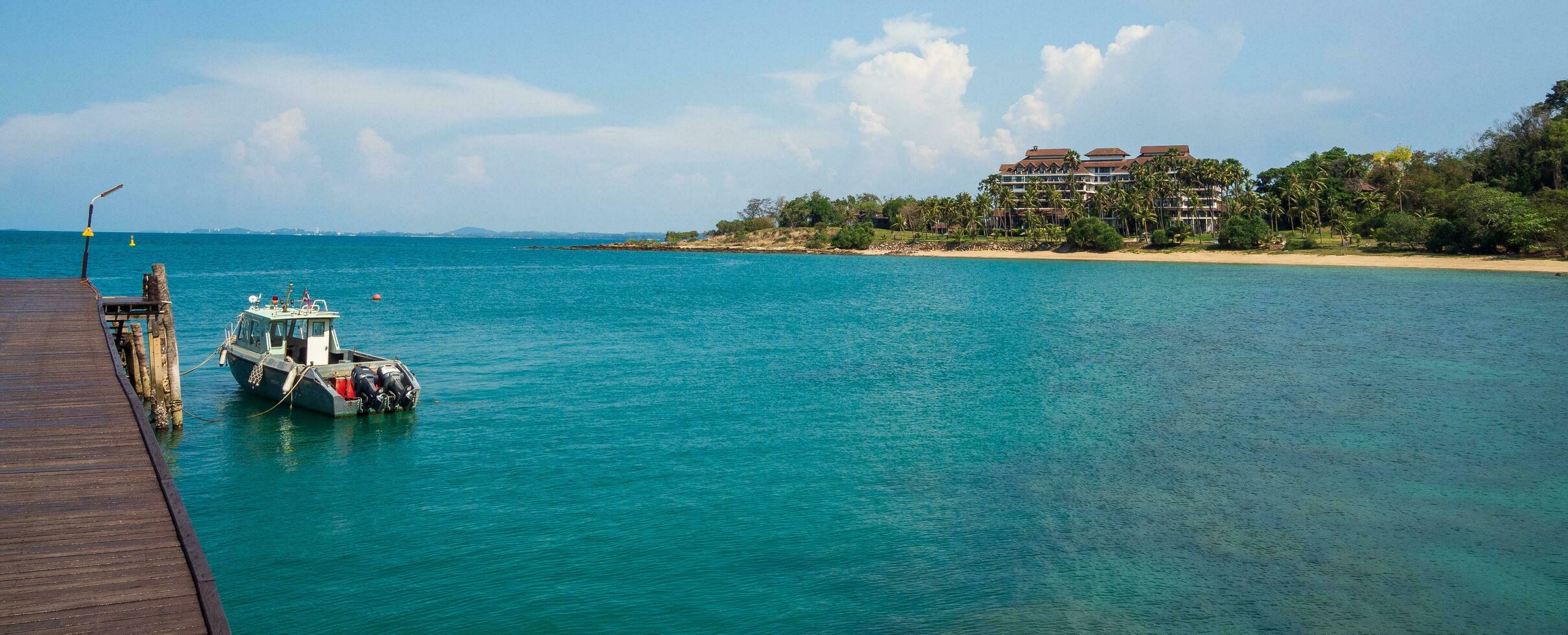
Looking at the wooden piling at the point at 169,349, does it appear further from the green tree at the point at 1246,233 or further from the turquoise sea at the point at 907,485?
the green tree at the point at 1246,233

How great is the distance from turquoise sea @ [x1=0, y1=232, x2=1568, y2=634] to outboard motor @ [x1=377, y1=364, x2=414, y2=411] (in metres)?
0.59

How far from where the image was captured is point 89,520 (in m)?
11.6

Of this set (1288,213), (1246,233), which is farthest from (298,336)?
(1288,213)

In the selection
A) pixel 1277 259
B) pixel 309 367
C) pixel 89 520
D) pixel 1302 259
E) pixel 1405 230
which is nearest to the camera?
pixel 89 520

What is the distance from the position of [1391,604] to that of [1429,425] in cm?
1641

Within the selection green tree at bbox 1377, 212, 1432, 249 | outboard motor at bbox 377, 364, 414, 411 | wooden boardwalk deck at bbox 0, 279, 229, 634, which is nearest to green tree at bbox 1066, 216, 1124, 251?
green tree at bbox 1377, 212, 1432, 249

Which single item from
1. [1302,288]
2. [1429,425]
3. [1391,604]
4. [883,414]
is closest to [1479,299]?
[1302,288]

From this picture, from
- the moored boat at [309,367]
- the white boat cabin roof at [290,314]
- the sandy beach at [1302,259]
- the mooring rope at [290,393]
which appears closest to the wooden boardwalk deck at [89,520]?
the moored boat at [309,367]

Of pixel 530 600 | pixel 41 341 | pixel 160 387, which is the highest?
pixel 41 341

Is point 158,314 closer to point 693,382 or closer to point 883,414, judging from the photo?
point 693,382

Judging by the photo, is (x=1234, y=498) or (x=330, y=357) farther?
(x=330, y=357)

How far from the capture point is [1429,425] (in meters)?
29.3

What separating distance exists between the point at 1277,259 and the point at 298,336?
390 ft

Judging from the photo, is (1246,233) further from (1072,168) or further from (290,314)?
(290,314)
